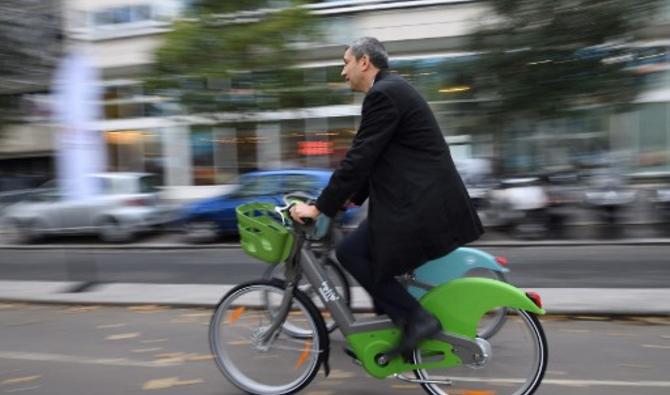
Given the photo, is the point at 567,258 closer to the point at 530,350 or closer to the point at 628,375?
the point at 628,375

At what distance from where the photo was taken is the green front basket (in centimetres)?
384

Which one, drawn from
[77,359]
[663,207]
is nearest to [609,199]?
[663,207]

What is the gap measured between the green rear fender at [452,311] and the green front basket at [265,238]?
0.65m

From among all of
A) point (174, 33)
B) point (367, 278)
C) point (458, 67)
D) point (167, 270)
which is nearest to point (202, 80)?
point (174, 33)

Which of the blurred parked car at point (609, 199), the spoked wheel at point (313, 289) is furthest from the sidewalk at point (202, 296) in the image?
the blurred parked car at point (609, 199)

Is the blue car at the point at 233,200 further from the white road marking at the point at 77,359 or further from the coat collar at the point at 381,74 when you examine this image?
the coat collar at the point at 381,74

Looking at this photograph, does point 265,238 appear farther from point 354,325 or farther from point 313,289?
point 354,325

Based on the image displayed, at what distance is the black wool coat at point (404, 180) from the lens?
3402mm

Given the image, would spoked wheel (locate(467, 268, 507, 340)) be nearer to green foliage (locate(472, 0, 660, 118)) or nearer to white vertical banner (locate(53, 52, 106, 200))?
green foliage (locate(472, 0, 660, 118))

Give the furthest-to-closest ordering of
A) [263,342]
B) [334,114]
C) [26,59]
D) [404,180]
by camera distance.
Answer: [334,114] < [26,59] < [263,342] < [404,180]

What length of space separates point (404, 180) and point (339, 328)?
0.97 meters

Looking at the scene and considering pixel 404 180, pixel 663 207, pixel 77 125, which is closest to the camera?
pixel 404 180

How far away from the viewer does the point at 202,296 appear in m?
6.96

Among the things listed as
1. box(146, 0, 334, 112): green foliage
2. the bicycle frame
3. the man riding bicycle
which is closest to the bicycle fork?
the bicycle frame
